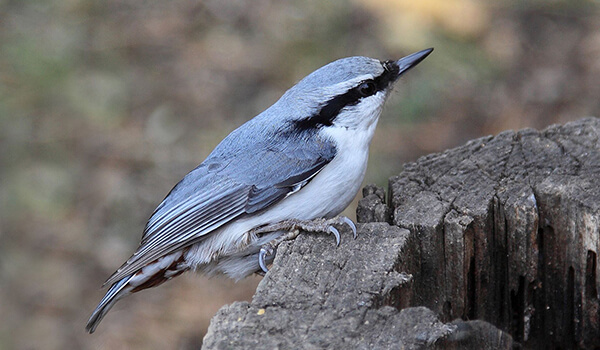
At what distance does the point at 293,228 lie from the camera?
3.24 metres

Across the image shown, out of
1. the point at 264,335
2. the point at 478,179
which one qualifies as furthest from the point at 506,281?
the point at 264,335

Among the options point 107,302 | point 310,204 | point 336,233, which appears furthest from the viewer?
point 107,302

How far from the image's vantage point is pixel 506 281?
3004mm

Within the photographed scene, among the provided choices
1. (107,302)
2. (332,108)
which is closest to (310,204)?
(332,108)

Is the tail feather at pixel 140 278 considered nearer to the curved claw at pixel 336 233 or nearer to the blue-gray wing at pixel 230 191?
the blue-gray wing at pixel 230 191

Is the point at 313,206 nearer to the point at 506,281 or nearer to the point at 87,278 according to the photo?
the point at 506,281

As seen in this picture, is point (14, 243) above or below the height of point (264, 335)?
above

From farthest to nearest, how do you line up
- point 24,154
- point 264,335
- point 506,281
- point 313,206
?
1. point 24,154
2. point 313,206
3. point 506,281
4. point 264,335

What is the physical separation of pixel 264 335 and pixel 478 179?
1315 mm

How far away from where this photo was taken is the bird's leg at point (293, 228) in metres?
2.82

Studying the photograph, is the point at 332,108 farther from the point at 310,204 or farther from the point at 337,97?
the point at 310,204

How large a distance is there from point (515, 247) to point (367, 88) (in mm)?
1116

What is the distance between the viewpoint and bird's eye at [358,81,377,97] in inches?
143

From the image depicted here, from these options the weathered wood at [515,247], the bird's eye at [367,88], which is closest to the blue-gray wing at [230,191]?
the bird's eye at [367,88]
